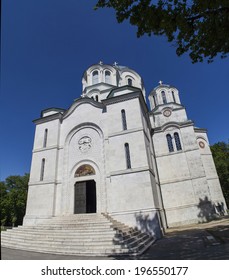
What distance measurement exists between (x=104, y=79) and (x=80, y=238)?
18.7 m

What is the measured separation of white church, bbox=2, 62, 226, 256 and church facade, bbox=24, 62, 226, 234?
0.06 m

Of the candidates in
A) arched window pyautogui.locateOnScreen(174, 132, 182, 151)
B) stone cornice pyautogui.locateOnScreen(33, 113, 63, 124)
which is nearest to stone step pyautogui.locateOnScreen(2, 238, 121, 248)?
stone cornice pyautogui.locateOnScreen(33, 113, 63, 124)

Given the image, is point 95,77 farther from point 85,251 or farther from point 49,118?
point 85,251

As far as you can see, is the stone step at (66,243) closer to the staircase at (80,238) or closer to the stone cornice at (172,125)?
the staircase at (80,238)

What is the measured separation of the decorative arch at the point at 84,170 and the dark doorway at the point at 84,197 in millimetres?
759

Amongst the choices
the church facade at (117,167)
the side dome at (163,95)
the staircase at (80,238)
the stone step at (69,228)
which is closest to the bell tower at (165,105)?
the side dome at (163,95)

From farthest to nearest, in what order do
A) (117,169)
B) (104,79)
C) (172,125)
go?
(104,79), (172,125), (117,169)

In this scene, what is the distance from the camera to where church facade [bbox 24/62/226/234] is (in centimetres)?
1284

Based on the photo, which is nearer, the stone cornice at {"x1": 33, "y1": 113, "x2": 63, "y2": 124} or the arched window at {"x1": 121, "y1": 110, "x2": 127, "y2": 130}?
the arched window at {"x1": 121, "y1": 110, "x2": 127, "y2": 130}

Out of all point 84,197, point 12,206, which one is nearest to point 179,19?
point 84,197

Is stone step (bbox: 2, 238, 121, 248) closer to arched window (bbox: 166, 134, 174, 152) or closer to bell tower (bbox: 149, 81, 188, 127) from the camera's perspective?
arched window (bbox: 166, 134, 174, 152)

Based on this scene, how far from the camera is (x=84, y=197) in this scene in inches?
569

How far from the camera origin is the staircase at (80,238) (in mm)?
8047

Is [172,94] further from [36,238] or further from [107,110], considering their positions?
[36,238]
